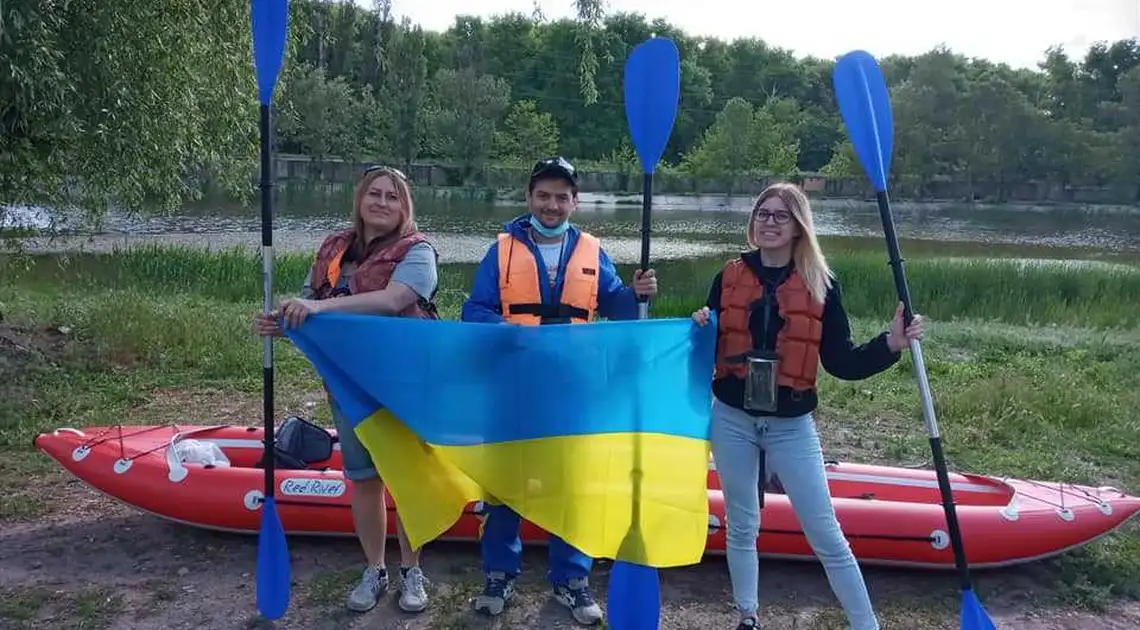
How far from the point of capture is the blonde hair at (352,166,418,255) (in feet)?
11.2

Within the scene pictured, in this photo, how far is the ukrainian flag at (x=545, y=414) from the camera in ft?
11.0

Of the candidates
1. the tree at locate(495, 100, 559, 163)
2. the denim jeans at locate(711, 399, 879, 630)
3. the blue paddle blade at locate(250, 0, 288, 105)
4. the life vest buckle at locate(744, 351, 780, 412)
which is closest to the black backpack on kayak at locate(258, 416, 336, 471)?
the blue paddle blade at locate(250, 0, 288, 105)

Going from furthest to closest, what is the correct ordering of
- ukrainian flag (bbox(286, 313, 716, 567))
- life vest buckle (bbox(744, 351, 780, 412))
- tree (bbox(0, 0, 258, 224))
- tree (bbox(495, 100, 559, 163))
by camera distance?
tree (bbox(495, 100, 559, 163)) → tree (bbox(0, 0, 258, 224)) → ukrainian flag (bbox(286, 313, 716, 567)) → life vest buckle (bbox(744, 351, 780, 412))

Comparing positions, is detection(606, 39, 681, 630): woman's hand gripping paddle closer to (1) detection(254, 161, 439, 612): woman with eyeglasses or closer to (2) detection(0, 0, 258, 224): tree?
(1) detection(254, 161, 439, 612): woman with eyeglasses

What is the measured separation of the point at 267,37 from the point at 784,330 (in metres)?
2.28

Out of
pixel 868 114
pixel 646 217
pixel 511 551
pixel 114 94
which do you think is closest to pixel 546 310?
pixel 646 217

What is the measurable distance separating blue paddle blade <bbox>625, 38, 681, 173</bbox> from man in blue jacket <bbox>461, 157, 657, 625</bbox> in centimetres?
53

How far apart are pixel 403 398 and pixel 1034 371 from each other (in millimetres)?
6895

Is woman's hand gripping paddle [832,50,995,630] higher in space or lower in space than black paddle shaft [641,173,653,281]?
higher

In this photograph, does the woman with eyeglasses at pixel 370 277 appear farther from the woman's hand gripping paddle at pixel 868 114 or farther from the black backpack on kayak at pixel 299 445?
the woman's hand gripping paddle at pixel 868 114

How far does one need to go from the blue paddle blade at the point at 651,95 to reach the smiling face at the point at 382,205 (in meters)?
1.11

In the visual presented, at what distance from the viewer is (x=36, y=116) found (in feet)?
21.1

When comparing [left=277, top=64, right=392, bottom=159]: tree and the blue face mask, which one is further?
[left=277, top=64, right=392, bottom=159]: tree

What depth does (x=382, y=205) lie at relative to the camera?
339 centimetres
